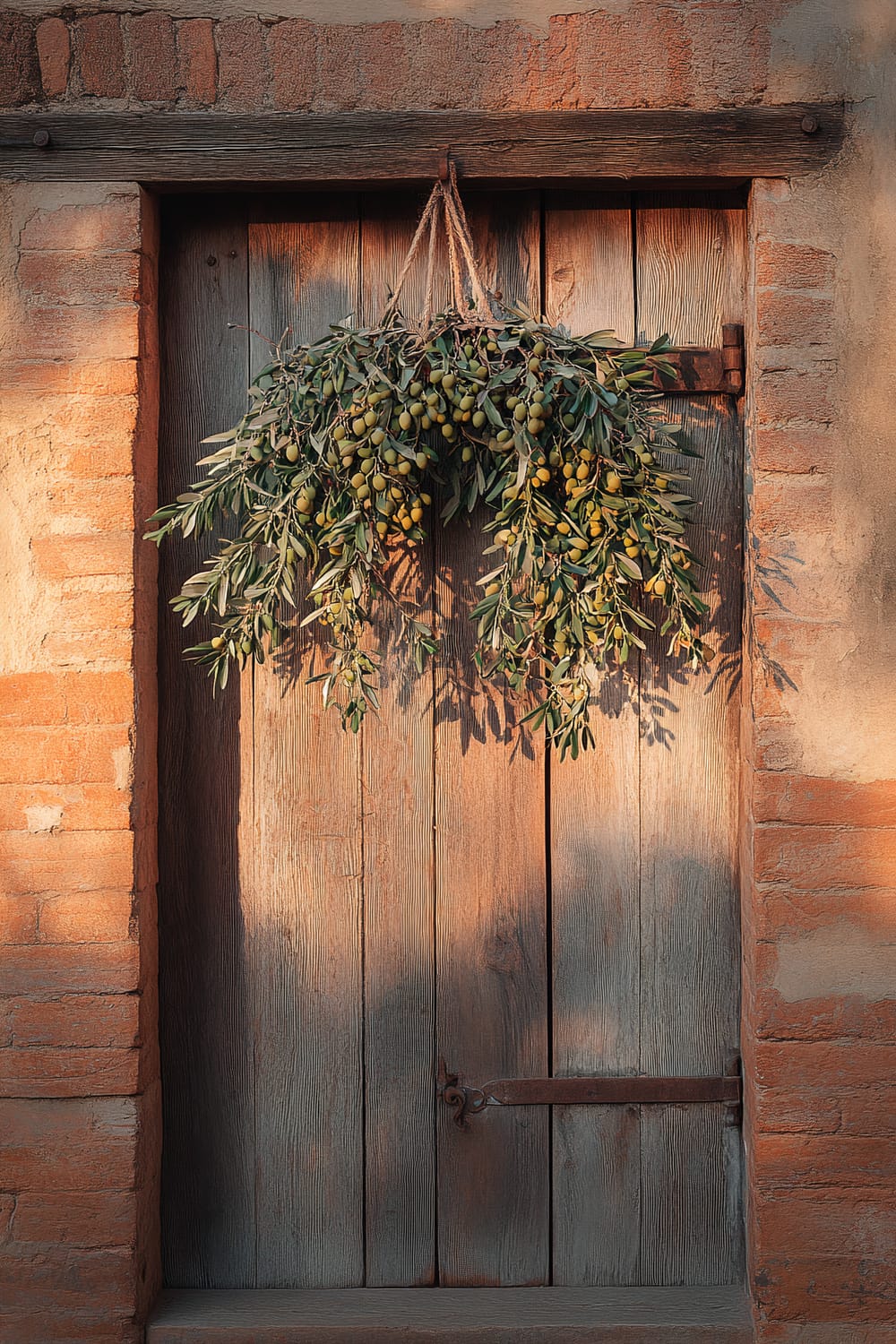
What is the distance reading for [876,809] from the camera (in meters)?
1.88

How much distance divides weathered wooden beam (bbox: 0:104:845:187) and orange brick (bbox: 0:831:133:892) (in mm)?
1165

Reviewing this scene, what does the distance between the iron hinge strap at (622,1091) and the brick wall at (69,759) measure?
69 centimetres

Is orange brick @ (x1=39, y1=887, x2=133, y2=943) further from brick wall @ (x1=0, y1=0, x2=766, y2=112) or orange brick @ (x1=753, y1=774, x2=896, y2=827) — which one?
brick wall @ (x1=0, y1=0, x2=766, y2=112)

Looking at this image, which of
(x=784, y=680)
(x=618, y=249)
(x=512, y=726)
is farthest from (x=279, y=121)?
(x=784, y=680)

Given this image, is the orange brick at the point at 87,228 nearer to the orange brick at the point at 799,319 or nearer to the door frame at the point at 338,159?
the door frame at the point at 338,159

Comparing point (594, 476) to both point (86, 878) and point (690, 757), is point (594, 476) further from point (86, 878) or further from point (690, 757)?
point (86, 878)

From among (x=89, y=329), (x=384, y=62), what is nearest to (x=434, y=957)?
(x=89, y=329)

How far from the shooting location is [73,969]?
1.89 m

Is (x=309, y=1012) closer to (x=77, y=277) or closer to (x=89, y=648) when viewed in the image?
(x=89, y=648)

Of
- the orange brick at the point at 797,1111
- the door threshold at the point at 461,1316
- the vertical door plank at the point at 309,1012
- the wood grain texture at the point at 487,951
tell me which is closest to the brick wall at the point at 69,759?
the door threshold at the point at 461,1316

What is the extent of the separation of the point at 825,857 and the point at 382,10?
167 cm

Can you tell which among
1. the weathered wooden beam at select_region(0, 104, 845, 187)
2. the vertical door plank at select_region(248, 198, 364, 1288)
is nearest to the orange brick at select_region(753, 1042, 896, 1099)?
the vertical door plank at select_region(248, 198, 364, 1288)

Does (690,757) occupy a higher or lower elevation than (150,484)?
lower

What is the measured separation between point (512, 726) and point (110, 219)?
1.17m
